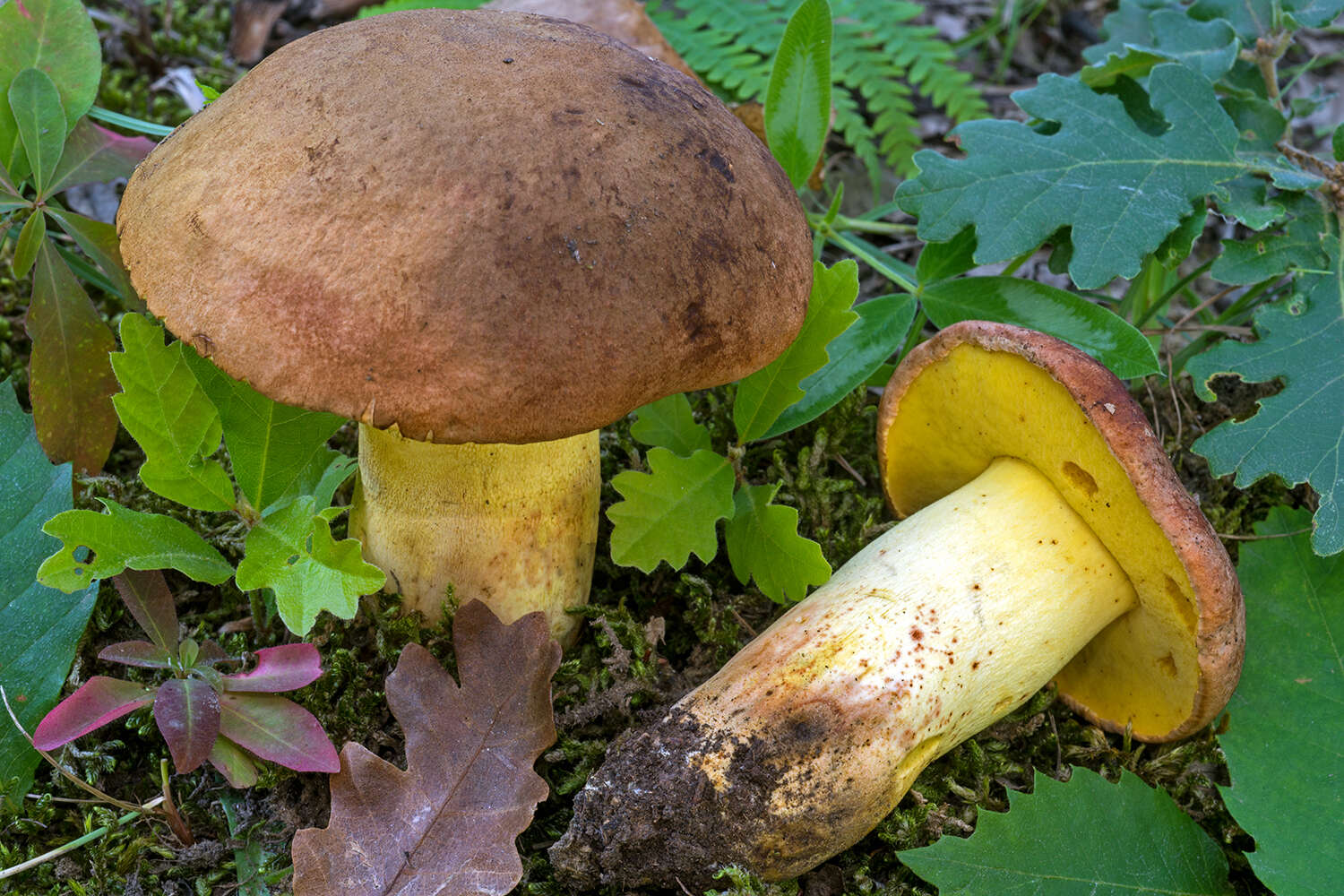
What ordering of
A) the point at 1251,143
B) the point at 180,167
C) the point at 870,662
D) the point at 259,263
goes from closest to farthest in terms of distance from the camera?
the point at 259,263, the point at 180,167, the point at 870,662, the point at 1251,143

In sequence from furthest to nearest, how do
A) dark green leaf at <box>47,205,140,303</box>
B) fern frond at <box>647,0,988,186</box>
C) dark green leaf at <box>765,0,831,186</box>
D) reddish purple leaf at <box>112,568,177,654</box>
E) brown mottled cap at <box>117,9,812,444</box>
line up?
fern frond at <box>647,0,988,186</box> < dark green leaf at <box>765,0,831,186</box> < dark green leaf at <box>47,205,140,303</box> < reddish purple leaf at <box>112,568,177,654</box> < brown mottled cap at <box>117,9,812,444</box>

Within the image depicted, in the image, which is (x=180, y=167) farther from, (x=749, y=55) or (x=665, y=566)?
(x=749, y=55)

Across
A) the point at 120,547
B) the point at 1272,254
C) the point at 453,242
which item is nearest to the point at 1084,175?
the point at 1272,254

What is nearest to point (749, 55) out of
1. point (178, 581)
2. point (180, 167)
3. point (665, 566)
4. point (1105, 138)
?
point (1105, 138)

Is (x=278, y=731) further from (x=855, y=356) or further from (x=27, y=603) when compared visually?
(x=855, y=356)

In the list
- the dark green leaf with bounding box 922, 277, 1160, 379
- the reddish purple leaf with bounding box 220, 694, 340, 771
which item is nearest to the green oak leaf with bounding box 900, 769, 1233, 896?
the dark green leaf with bounding box 922, 277, 1160, 379

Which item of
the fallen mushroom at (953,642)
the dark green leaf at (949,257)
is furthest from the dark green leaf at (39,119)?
the dark green leaf at (949,257)

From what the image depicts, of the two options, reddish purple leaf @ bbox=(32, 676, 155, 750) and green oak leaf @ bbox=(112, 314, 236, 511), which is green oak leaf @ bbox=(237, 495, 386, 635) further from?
reddish purple leaf @ bbox=(32, 676, 155, 750)
